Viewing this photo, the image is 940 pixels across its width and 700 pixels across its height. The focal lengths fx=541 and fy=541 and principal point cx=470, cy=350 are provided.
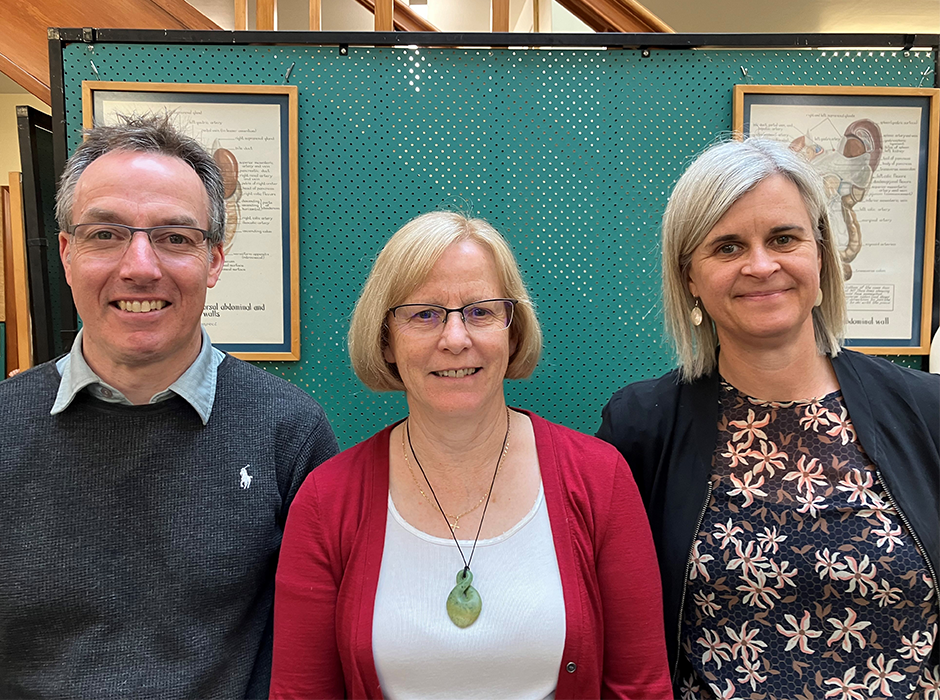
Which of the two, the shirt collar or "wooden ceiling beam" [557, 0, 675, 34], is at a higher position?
"wooden ceiling beam" [557, 0, 675, 34]

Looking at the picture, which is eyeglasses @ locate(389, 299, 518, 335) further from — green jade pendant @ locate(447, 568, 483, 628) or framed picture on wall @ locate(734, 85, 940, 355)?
framed picture on wall @ locate(734, 85, 940, 355)

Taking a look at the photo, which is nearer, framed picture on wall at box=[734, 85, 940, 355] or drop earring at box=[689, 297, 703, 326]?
drop earring at box=[689, 297, 703, 326]

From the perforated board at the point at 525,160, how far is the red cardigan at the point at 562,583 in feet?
2.05

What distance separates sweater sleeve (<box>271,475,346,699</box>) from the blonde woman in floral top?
68 centimetres

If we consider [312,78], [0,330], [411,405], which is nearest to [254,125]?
[312,78]

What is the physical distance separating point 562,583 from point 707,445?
0.44m

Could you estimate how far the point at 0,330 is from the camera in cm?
375

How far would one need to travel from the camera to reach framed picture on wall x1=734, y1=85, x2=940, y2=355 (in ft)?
5.34

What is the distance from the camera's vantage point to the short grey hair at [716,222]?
1089 mm

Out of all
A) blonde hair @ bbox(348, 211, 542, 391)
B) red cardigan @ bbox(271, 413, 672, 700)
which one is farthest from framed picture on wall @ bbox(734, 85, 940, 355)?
red cardigan @ bbox(271, 413, 672, 700)

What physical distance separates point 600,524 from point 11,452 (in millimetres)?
1180

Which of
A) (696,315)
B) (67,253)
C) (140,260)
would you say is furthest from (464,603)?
(67,253)

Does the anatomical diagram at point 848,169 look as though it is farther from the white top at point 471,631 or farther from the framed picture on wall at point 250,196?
the framed picture on wall at point 250,196

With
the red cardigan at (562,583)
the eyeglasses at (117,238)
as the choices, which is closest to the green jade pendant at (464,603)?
the red cardigan at (562,583)
